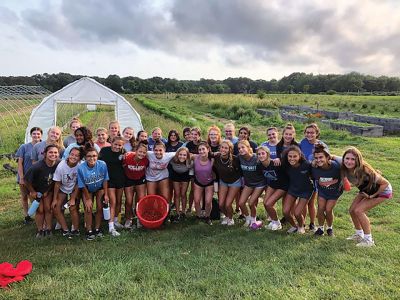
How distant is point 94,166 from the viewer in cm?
522

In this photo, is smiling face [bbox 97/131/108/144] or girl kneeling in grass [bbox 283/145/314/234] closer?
girl kneeling in grass [bbox 283/145/314/234]

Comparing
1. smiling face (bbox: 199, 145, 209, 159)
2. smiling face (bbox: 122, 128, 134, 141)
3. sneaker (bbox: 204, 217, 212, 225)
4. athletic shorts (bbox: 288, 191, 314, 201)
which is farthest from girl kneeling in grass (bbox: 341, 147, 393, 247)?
smiling face (bbox: 122, 128, 134, 141)

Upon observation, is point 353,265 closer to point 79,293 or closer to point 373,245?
point 373,245

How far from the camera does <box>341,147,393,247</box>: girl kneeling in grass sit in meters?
4.84

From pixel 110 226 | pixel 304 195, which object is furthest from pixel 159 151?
pixel 304 195

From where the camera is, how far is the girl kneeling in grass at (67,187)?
5.11 metres

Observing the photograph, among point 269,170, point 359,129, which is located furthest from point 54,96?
point 359,129

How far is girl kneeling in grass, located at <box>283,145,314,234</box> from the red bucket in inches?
77.1

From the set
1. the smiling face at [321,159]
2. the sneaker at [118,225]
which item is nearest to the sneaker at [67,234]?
the sneaker at [118,225]

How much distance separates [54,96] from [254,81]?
288 feet

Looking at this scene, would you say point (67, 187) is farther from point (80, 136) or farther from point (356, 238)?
point (356, 238)

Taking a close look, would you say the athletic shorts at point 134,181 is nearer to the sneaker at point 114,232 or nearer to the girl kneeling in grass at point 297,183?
the sneaker at point 114,232

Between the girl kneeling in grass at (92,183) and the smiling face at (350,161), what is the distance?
3.51 meters

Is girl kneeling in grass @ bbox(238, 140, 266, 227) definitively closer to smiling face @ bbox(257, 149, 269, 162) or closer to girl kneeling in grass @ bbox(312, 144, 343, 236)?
smiling face @ bbox(257, 149, 269, 162)
